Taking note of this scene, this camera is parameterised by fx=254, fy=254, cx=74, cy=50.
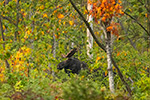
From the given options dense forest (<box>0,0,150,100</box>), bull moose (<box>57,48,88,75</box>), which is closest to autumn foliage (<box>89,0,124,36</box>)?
dense forest (<box>0,0,150,100</box>)

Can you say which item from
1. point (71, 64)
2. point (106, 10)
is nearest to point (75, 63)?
point (71, 64)

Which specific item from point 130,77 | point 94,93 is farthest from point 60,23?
point 94,93

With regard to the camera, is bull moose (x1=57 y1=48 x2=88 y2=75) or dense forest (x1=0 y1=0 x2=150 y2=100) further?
bull moose (x1=57 y1=48 x2=88 y2=75)

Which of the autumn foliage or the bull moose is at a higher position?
the autumn foliage

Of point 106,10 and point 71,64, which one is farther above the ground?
point 106,10

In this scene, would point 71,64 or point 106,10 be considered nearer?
point 106,10

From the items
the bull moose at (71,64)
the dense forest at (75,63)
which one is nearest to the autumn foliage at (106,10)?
the dense forest at (75,63)

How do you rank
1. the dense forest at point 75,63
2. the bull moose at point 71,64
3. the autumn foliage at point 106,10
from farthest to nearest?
the bull moose at point 71,64 < the autumn foliage at point 106,10 < the dense forest at point 75,63

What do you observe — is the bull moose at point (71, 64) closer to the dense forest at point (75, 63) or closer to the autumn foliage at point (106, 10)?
the dense forest at point (75, 63)

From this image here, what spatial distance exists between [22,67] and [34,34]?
6.53ft

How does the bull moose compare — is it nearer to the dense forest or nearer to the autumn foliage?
the dense forest

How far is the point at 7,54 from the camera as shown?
7.45 meters

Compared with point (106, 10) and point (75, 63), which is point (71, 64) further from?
Result: point (106, 10)

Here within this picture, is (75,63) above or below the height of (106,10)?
below
